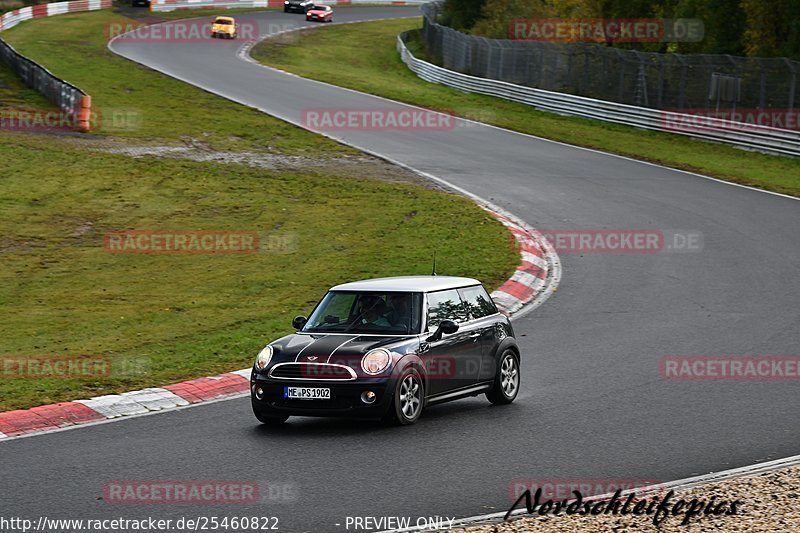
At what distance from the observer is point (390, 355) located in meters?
10.9

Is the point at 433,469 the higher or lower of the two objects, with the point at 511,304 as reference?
higher

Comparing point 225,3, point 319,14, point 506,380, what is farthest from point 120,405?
point 225,3

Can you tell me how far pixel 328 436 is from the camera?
10.7m

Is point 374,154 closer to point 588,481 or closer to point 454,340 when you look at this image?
point 454,340

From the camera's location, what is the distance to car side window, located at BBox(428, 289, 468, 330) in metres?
11.8

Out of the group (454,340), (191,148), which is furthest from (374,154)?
(454,340)

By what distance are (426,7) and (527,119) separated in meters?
34.8

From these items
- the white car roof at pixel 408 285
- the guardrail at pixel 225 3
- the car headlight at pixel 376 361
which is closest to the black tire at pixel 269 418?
the car headlight at pixel 376 361

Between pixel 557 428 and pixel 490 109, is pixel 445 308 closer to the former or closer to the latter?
pixel 557 428

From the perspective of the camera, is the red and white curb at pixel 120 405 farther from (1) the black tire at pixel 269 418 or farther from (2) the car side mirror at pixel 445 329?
(2) the car side mirror at pixel 445 329

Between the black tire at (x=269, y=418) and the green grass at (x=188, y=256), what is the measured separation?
2222 mm

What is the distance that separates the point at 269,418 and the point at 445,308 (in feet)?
7.30

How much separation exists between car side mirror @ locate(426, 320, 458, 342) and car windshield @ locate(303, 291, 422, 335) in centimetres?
18

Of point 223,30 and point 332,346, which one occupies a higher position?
point 332,346
